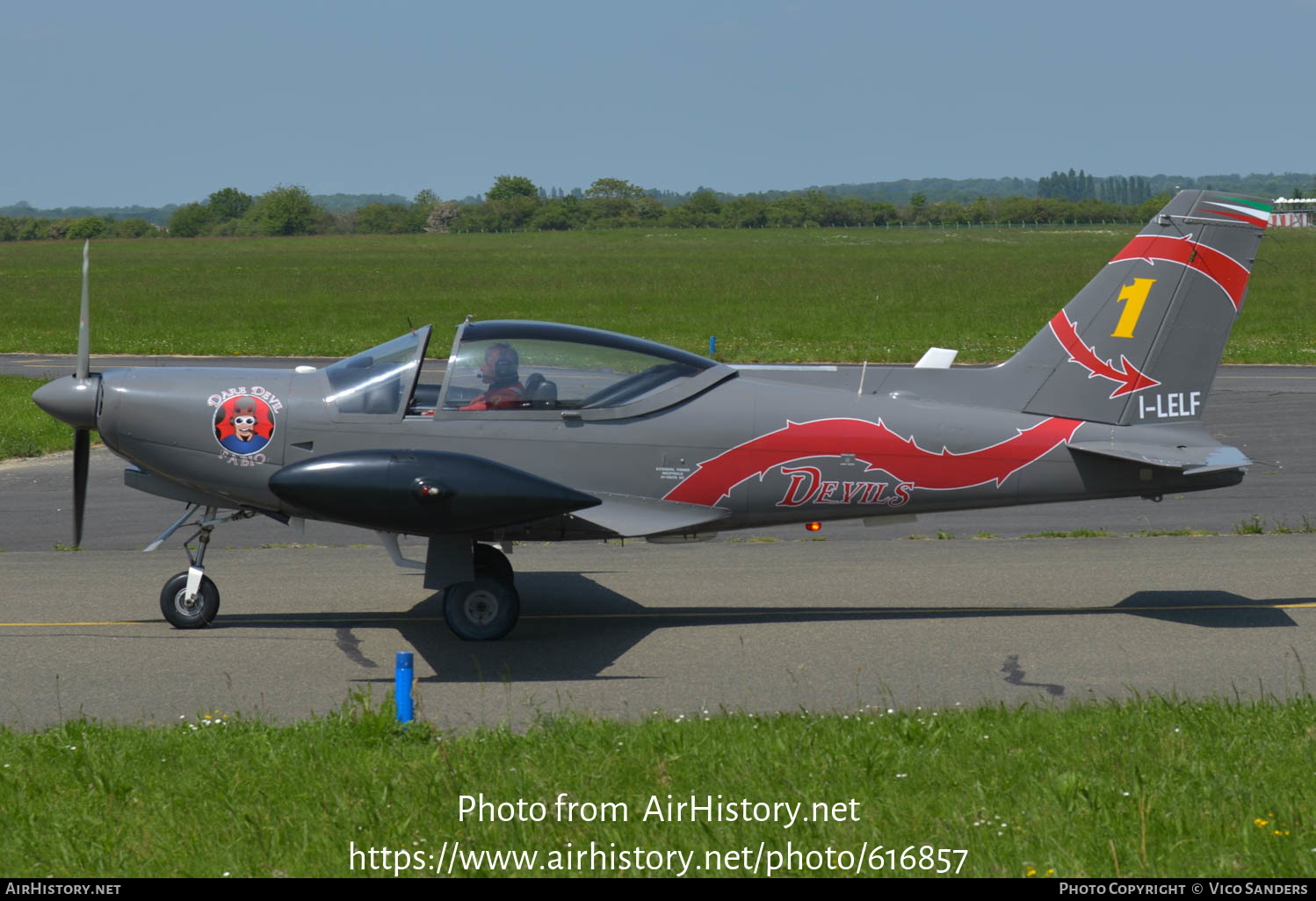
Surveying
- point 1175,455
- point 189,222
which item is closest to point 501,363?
point 1175,455

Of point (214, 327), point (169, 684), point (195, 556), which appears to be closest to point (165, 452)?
point (195, 556)

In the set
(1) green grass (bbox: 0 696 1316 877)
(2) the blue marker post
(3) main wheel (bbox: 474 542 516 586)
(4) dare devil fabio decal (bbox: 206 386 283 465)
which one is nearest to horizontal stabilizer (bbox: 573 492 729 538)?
(3) main wheel (bbox: 474 542 516 586)

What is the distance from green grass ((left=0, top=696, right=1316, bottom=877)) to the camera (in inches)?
201

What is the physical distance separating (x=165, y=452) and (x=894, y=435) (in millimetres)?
5084

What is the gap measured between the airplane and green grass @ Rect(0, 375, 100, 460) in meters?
9.73

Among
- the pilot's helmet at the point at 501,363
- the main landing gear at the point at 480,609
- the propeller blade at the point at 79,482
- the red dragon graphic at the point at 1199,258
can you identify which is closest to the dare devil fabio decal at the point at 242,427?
the propeller blade at the point at 79,482

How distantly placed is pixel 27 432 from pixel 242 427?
11.9 metres

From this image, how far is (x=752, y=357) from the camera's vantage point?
30.9 meters

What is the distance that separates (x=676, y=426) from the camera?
30.1 ft

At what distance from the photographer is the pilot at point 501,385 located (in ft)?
29.8

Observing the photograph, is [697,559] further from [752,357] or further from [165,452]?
[752,357]

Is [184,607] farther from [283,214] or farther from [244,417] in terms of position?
[283,214]

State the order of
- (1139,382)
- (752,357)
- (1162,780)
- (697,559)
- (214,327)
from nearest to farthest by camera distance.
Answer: (1162,780), (1139,382), (697,559), (752,357), (214,327)

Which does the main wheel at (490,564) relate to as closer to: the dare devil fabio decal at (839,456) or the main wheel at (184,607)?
the dare devil fabio decal at (839,456)
